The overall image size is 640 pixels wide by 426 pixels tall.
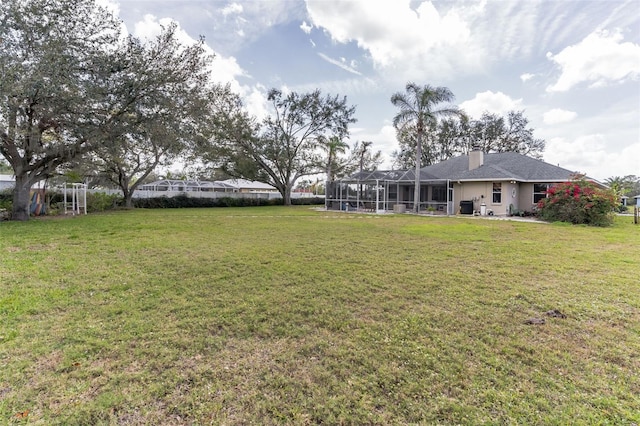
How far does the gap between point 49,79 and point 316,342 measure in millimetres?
11756

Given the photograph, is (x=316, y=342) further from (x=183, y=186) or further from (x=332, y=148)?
(x=183, y=186)

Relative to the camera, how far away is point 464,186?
1961 centimetres

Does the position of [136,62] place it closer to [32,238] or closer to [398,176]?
[32,238]

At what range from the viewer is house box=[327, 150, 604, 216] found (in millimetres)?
18047

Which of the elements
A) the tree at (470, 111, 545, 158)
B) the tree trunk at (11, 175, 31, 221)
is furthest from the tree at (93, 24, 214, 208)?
the tree at (470, 111, 545, 158)

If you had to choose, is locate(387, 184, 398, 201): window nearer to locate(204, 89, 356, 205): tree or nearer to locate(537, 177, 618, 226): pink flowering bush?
locate(537, 177, 618, 226): pink flowering bush

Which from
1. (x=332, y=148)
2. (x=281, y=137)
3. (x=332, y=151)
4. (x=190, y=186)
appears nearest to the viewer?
(x=281, y=137)

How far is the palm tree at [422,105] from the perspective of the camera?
1806cm

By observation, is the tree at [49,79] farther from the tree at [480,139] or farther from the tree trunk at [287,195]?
the tree at [480,139]

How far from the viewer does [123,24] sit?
11.9m

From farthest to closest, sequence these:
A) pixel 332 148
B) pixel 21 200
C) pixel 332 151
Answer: pixel 332 151, pixel 332 148, pixel 21 200

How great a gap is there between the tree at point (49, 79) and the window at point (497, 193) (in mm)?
19533

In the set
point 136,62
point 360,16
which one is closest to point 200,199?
point 136,62

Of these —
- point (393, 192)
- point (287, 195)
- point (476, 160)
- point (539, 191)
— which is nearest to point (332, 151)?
point (287, 195)
